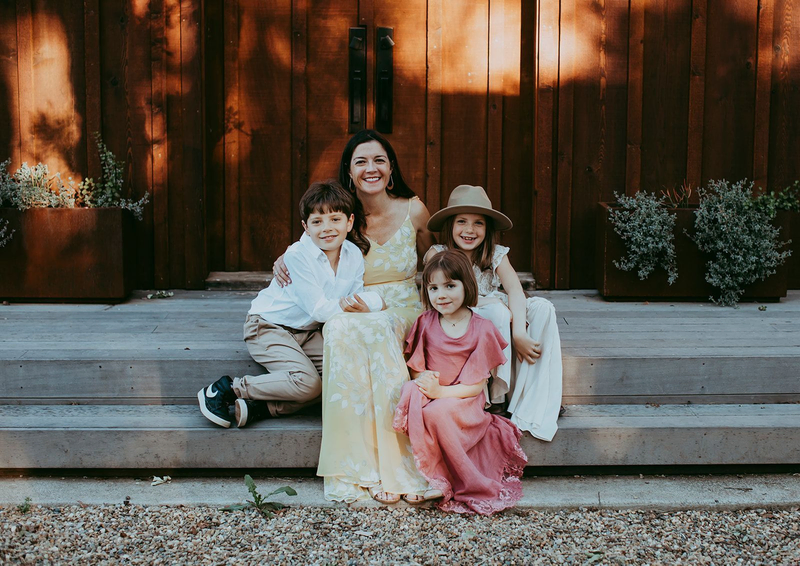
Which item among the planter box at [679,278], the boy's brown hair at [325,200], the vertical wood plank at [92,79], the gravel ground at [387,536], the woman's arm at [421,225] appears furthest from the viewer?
the vertical wood plank at [92,79]

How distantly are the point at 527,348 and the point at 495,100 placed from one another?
2.20 meters

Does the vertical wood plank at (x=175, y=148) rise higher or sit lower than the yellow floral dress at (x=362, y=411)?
higher

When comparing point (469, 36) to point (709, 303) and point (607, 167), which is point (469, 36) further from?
point (709, 303)

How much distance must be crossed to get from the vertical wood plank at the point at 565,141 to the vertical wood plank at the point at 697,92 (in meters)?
0.70

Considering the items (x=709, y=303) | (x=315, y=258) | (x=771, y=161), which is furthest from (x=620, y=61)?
(x=315, y=258)

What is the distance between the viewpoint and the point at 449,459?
8.88ft

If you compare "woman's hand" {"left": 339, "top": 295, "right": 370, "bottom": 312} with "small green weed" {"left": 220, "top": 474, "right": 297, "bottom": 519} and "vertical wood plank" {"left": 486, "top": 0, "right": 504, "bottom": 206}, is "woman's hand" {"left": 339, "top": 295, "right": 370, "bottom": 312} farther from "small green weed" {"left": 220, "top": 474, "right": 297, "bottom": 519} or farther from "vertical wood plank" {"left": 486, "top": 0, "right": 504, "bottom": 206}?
"vertical wood plank" {"left": 486, "top": 0, "right": 504, "bottom": 206}

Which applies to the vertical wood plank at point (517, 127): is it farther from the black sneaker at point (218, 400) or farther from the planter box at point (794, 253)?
the black sneaker at point (218, 400)

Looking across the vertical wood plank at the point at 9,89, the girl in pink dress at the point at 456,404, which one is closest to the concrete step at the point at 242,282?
the vertical wood plank at the point at 9,89

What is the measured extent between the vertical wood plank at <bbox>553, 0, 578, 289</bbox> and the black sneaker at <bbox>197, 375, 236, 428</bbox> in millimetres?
2367

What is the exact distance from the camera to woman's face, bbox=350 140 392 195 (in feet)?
10.9

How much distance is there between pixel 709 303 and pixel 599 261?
64 centimetres

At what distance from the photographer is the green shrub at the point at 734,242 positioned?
14.0 ft

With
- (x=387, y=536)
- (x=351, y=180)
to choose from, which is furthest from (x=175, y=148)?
(x=387, y=536)
